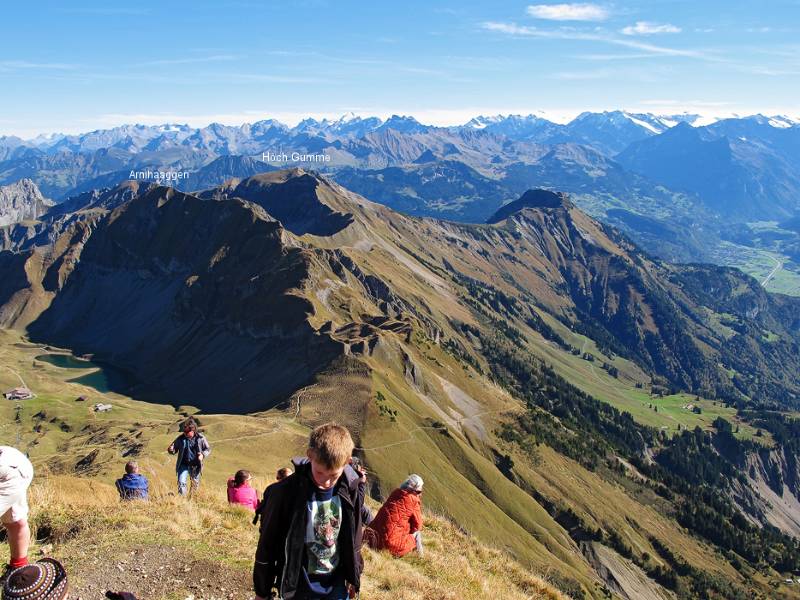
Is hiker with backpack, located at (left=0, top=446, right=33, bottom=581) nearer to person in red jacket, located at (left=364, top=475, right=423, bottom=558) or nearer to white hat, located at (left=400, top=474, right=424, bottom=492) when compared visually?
person in red jacket, located at (left=364, top=475, right=423, bottom=558)

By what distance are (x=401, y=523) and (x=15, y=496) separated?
13.4m

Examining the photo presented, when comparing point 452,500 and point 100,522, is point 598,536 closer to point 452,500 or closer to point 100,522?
point 452,500

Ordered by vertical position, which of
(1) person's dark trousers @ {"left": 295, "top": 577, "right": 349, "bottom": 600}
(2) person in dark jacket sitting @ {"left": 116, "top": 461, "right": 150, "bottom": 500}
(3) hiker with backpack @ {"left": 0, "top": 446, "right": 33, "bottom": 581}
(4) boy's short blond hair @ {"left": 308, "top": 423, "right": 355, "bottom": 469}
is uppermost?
(4) boy's short blond hair @ {"left": 308, "top": 423, "right": 355, "bottom": 469}

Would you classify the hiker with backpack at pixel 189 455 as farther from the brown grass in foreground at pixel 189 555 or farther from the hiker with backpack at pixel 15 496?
the hiker with backpack at pixel 15 496

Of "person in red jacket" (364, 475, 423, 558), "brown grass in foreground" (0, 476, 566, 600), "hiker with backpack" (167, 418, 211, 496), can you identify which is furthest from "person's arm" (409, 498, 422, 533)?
"hiker with backpack" (167, 418, 211, 496)

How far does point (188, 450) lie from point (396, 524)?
1314cm

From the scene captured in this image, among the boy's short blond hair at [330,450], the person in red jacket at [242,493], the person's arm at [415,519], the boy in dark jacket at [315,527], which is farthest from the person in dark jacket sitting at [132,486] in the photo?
the boy's short blond hair at [330,450]

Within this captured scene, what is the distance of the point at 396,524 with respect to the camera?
22031 millimetres

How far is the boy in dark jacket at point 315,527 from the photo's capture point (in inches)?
421

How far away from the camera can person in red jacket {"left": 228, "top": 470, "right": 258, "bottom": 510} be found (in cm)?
2597

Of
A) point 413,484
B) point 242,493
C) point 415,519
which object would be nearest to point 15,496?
point 413,484

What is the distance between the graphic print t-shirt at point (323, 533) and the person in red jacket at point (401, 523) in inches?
411

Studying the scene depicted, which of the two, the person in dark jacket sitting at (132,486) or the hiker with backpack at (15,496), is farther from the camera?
the person in dark jacket sitting at (132,486)

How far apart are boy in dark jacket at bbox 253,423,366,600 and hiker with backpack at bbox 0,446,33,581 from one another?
18.4 feet
